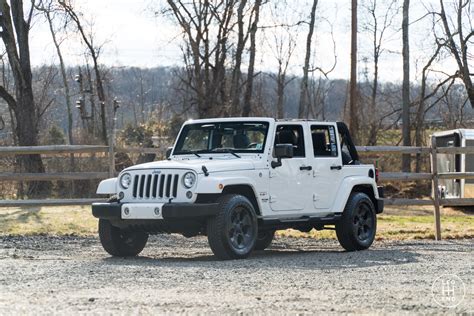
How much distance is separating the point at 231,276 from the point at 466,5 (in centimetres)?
3316

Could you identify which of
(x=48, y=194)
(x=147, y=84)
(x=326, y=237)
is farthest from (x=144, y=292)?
(x=147, y=84)

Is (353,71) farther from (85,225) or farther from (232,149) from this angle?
(232,149)

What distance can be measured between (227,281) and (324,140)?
16.6ft

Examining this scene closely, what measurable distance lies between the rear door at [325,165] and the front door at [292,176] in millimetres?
158

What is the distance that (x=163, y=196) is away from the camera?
11.9 m

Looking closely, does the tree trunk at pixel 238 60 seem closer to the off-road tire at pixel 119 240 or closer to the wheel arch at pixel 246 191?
the off-road tire at pixel 119 240

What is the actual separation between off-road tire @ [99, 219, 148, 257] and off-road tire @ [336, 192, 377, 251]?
9.76ft

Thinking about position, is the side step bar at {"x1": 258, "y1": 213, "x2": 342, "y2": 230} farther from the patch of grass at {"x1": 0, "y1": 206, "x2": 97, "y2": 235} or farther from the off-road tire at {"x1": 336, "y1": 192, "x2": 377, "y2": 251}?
the patch of grass at {"x1": 0, "y1": 206, "x2": 97, "y2": 235}

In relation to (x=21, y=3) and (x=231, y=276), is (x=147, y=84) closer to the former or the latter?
(x=21, y=3)

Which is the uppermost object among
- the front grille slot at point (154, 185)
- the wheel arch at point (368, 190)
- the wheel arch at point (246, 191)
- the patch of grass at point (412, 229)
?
the front grille slot at point (154, 185)

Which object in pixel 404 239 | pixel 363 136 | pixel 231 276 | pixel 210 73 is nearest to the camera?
pixel 231 276

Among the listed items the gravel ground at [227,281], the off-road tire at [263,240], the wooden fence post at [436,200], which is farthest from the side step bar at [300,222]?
the wooden fence post at [436,200]

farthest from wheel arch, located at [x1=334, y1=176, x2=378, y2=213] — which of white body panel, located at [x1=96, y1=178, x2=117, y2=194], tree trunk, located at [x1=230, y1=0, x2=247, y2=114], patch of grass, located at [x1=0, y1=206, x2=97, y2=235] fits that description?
tree trunk, located at [x1=230, y1=0, x2=247, y2=114]

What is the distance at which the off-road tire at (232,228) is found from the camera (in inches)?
461
